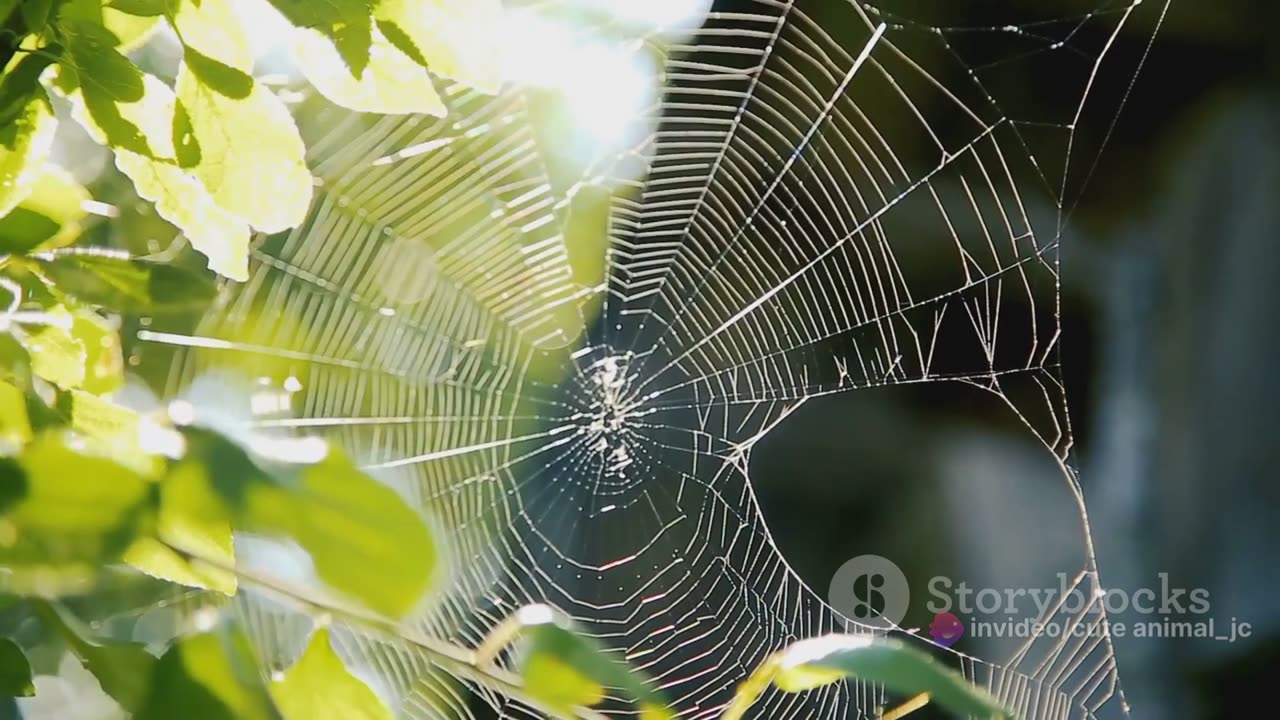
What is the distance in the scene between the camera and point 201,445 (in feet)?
0.40

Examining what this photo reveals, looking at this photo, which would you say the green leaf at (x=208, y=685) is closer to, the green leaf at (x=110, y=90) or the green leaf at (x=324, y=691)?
the green leaf at (x=324, y=691)

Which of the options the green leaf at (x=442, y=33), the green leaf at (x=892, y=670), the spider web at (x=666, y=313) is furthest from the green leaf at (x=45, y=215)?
the spider web at (x=666, y=313)

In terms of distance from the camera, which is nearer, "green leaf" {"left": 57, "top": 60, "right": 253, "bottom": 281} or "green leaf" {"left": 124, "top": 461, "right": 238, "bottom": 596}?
"green leaf" {"left": 124, "top": 461, "right": 238, "bottom": 596}

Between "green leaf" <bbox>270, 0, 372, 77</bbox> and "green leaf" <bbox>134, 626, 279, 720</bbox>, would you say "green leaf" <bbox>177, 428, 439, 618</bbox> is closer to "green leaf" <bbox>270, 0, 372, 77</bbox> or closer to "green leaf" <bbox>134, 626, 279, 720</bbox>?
"green leaf" <bbox>134, 626, 279, 720</bbox>

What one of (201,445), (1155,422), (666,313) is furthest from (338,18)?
(1155,422)

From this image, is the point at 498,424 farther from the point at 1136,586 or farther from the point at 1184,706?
the point at 1184,706

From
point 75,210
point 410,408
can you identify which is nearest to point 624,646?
point 410,408

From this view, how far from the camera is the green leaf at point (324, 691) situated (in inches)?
7.0

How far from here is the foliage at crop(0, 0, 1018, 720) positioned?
4.8 inches

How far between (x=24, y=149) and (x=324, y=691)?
0.53 ft

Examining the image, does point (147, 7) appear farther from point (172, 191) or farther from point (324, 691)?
point (324, 691)

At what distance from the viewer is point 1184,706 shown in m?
1.98

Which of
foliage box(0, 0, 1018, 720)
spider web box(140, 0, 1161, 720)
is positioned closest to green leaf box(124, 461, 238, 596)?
foliage box(0, 0, 1018, 720)

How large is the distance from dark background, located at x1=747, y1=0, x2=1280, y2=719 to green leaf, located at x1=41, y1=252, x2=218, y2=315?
1.57 meters
